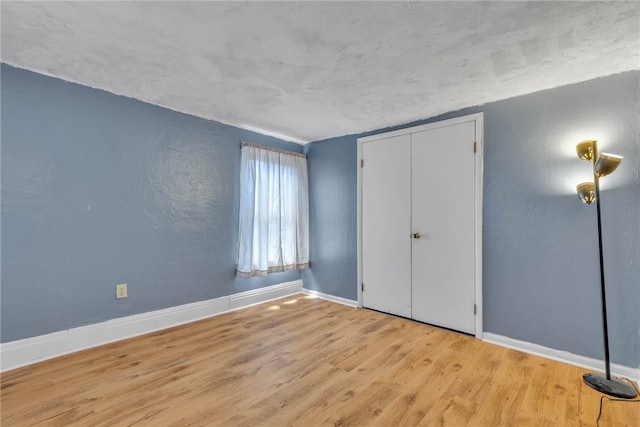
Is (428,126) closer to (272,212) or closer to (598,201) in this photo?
(598,201)

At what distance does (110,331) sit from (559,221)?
3945 millimetres

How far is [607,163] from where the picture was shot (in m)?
1.86

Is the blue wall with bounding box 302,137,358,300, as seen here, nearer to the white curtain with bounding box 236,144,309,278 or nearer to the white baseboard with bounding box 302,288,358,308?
the white baseboard with bounding box 302,288,358,308

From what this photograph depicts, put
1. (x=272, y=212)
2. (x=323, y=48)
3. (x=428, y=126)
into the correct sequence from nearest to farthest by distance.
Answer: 1. (x=323, y=48)
2. (x=428, y=126)
3. (x=272, y=212)

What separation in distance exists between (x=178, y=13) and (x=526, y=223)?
2944mm

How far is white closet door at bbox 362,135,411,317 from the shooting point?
3.21 meters

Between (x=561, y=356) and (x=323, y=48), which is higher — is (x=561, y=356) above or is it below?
below

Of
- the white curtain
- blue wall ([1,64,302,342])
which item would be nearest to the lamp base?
the white curtain

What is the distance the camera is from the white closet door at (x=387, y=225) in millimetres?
3207

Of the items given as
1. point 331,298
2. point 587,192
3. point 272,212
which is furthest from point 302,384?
point 587,192

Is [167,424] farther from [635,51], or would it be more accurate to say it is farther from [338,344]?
[635,51]

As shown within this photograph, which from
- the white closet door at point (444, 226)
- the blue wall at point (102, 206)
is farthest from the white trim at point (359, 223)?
the blue wall at point (102, 206)

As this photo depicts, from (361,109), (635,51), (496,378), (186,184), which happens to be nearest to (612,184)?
(635,51)

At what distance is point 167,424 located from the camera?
61.1 inches
